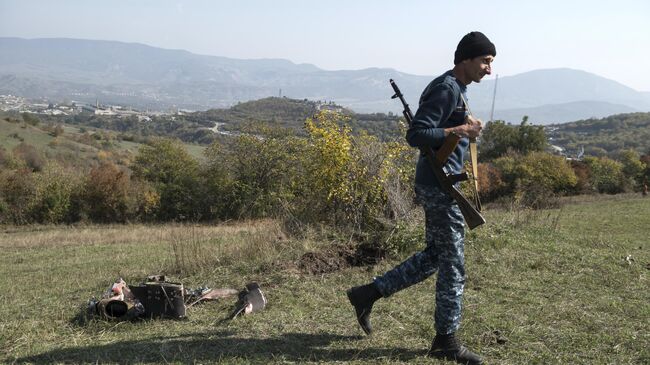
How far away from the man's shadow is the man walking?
37cm

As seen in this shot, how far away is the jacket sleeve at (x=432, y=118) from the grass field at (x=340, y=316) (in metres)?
1.63

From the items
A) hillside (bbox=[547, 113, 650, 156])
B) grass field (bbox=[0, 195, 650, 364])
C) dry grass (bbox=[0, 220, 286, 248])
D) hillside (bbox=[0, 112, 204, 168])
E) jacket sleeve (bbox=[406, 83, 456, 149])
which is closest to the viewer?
jacket sleeve (bbox=[406, 83, 456, 149])

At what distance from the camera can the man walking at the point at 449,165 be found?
362cm

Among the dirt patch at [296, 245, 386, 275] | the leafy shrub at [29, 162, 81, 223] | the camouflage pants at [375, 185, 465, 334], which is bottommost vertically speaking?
the leafy shrub at [29, 162, 81, 223]

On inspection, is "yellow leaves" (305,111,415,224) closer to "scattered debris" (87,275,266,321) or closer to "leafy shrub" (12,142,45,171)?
"scattered debris" (87,275,266,321)

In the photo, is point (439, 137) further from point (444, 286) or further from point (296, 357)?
point (296, 357)

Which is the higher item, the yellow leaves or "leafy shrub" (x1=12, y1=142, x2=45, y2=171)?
the yellow leaves

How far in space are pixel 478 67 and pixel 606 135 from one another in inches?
5093

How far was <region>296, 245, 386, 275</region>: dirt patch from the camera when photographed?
6414 mm

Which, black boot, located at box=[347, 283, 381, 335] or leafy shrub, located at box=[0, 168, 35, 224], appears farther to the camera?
leafy shrub, located at box=[0, 168, 35, 224]

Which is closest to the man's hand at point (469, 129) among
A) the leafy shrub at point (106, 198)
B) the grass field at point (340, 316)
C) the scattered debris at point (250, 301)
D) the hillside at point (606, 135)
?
the grass field at point (340, 316)

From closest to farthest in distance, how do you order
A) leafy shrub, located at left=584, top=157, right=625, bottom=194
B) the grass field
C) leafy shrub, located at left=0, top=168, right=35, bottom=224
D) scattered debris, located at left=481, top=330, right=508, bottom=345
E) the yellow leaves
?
the grass field < scattered debris, located at left=481, top=330, right=508, bottom=345 < the yellow leaves < leafy shrub, located at left=0, top=168, right=35, bottom=224 < leafy shrub, located at left=584, top=157, right=625, bottom=194

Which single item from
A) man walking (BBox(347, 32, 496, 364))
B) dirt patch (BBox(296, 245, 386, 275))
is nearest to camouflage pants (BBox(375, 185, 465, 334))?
man walking (BBox(347, 32, 496, 364))

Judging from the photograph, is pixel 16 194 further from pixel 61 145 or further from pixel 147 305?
pixel 147 305
